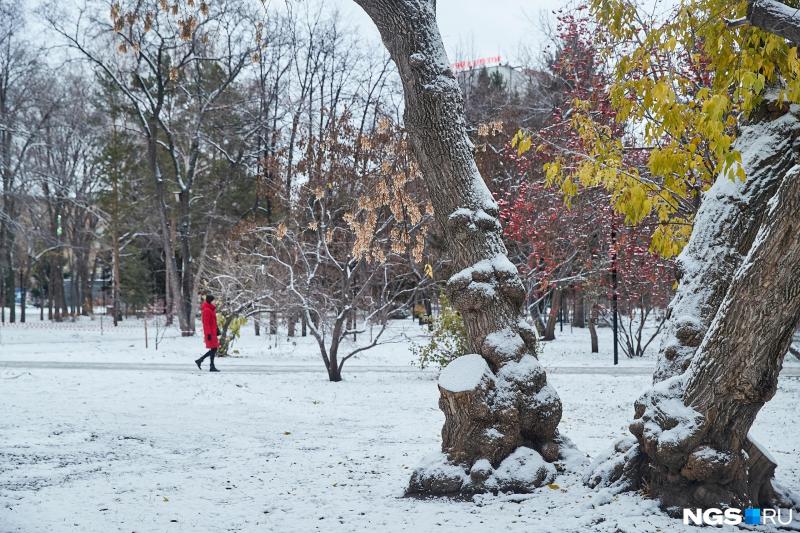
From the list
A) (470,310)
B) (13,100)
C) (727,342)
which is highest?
(13,100)

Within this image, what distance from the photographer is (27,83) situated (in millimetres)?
28625

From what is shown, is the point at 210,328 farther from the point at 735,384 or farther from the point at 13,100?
the point at 13,100

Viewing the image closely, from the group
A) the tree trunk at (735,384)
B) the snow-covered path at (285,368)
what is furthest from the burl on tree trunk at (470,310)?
the snow-covered path at (285,368)

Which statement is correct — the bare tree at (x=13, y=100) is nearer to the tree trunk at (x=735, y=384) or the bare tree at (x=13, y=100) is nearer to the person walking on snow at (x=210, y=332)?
the person walking on snow at (x=210, y=332)

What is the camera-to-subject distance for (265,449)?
8.18m

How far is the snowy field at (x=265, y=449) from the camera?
5344 millimetres

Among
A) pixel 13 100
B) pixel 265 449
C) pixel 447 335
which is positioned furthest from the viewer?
pixel 13 100

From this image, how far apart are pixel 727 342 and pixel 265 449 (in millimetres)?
5252

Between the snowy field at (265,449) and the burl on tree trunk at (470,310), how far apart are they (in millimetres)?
342

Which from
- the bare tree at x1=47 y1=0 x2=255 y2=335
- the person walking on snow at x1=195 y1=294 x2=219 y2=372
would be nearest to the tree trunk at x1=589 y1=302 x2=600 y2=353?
the person walking on snow at x1=195 y1=294 x2=219 y2=372

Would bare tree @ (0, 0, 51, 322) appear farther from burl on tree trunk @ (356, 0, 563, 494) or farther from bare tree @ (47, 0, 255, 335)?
burl on tree trunk @ (356, 0, 563, 494)

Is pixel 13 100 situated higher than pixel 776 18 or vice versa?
pixel 13 100

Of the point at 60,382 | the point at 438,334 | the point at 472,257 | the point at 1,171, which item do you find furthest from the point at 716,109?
the point at 1,171

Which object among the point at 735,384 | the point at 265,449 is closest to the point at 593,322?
the point at 265,449
